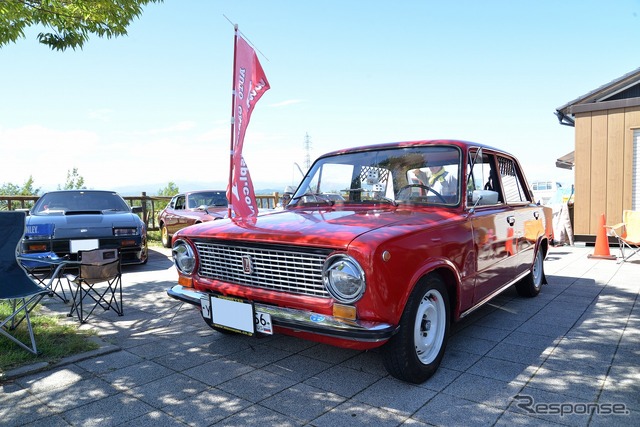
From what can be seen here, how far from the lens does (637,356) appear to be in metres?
3.30

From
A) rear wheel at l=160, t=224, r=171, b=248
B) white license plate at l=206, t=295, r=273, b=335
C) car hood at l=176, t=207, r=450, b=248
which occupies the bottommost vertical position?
rear wheel at l=160, t=224, r=171, b=248

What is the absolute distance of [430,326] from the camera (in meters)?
3.04

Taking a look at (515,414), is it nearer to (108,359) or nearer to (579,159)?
(108,359)

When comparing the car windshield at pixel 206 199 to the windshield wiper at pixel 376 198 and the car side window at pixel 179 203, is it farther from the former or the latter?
the windshield wiper at pixel 376 198

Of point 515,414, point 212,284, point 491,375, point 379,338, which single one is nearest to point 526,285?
point 491,375

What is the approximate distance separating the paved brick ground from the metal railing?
8152mm

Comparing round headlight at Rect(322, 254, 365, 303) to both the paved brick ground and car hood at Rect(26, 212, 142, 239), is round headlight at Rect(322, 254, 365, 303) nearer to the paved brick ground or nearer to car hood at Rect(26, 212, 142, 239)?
Answer: the paved brick ground

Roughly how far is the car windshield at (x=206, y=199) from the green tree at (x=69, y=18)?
18.4 ft

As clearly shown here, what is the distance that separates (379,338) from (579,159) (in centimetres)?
941

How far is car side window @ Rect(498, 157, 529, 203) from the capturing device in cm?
452

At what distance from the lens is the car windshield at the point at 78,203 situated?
747cm

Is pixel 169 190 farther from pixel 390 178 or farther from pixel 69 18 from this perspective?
pixel 390 178

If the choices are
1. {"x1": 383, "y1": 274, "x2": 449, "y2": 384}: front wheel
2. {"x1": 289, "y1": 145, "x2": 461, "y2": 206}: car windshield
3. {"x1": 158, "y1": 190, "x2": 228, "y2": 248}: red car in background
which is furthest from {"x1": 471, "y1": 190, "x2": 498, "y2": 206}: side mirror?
{"x1": 158, "y1": 190, "x2": 228, "y2": 248}: red car in background

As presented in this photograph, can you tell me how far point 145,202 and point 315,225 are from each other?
11.4 meters
